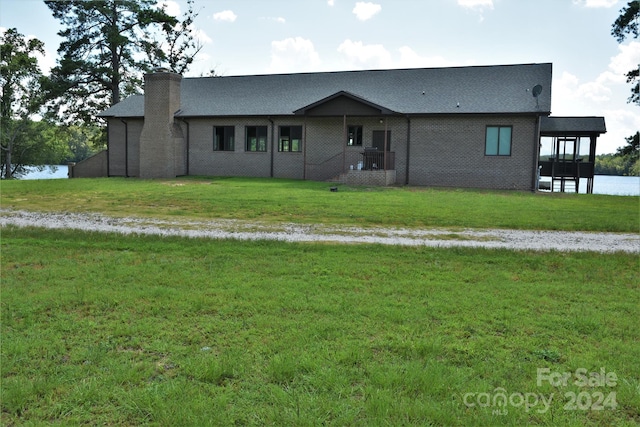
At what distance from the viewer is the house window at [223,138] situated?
29.2m

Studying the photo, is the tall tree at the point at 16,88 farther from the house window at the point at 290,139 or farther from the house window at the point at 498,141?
the house window at the point at 498,141

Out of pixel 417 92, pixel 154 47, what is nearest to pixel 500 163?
pixel 417 92

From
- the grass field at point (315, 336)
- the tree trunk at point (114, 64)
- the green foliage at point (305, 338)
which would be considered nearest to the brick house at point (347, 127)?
the tree trunk at point (114, 64)

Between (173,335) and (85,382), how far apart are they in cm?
96

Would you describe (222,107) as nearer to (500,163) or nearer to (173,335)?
(500,163)

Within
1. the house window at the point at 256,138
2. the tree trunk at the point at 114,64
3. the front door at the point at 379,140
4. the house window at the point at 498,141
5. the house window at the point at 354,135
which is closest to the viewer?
the house window at the point at 498,141

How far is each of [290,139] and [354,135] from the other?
3570 mm

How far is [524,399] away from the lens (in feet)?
10.9

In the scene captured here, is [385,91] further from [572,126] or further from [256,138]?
[572,126]

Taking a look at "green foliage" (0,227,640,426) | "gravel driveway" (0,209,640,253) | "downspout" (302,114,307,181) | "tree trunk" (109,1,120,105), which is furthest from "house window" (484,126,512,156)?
"tree trunk" (109,1,120,105)

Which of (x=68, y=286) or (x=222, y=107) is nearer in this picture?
(x=68, y=286)

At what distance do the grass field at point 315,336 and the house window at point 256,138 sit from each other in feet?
68.5

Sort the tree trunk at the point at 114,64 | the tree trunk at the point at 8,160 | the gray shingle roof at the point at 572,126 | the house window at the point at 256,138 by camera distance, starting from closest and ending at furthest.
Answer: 1. the gray shingle roof at the point at 572,126
2. the house window at the point at 256,138
3. the tree trunk at the point at 114,64
4. the tree trunk at the point at 8,160

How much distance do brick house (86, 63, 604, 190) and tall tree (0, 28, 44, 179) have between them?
19.9m
